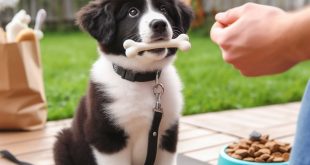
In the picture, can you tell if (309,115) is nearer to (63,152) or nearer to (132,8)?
(132,8)

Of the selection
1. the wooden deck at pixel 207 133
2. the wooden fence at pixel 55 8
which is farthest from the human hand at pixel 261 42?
the wooden fence at pixel 55 8

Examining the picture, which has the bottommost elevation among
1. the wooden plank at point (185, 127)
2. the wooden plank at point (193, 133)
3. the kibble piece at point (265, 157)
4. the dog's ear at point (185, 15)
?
the wooden plank at point (185, 127)

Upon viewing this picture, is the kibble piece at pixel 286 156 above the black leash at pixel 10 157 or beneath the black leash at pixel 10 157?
above

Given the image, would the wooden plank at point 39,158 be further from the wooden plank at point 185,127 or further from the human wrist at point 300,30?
the human wrist at point 300,30

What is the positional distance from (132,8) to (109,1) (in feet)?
0.43

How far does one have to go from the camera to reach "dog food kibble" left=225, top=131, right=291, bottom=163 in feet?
6.63

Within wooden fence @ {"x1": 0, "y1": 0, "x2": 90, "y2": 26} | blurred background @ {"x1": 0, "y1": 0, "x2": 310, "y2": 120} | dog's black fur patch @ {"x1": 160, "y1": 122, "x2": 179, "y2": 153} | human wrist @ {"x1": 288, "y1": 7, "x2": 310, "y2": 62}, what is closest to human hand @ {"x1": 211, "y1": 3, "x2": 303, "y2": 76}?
human wrist @ {"x1": 288, "y1": 7, "x2": 310, "y2": 62}

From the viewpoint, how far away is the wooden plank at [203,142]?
2.68 m

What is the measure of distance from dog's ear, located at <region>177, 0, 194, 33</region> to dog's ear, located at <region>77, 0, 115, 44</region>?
0.33 metres

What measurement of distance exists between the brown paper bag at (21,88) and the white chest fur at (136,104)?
100cm

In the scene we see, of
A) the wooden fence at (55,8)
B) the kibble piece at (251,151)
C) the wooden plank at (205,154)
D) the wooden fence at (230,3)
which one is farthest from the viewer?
the wooden fence at (230,3)

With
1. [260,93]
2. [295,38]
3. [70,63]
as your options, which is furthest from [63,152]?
[70,63]

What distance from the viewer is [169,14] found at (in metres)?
2.02

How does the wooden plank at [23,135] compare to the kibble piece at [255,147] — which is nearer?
the kibble piece at [255,147]
